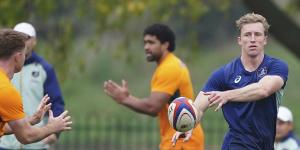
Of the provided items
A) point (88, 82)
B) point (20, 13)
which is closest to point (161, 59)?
point (20, 13)

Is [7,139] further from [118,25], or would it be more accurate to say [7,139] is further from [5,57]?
[118,25]

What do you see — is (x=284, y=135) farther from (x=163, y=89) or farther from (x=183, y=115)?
(x=183, y=115)

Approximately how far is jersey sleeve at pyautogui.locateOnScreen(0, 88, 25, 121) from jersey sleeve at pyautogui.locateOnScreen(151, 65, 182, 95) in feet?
9.16

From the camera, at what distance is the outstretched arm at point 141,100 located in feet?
39.4

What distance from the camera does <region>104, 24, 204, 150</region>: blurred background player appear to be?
472 inches

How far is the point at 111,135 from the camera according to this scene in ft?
78.2

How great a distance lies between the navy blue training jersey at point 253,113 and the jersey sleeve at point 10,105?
2.09m

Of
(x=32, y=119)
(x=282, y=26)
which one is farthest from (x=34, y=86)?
(x=282, y=26)

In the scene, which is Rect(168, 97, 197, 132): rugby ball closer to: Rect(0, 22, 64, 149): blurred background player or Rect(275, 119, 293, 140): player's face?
Rect(0, 22, 64, 149): blurred background player

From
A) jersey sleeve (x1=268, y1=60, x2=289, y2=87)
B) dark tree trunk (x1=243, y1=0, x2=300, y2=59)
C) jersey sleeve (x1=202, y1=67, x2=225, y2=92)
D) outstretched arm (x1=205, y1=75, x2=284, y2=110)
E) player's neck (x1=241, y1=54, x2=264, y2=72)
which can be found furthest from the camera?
dark tree trunk (x1=243, y1=0, x2=300, y2=59)

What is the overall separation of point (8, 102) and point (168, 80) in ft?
9.88

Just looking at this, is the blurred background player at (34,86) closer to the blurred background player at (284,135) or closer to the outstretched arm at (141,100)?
the outstretched arm at (141,100)

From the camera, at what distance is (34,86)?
12422 mm

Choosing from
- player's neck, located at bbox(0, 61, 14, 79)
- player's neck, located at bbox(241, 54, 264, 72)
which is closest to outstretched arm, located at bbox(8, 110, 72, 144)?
player's neck, located at bbox(0, 61, 14, 79)
